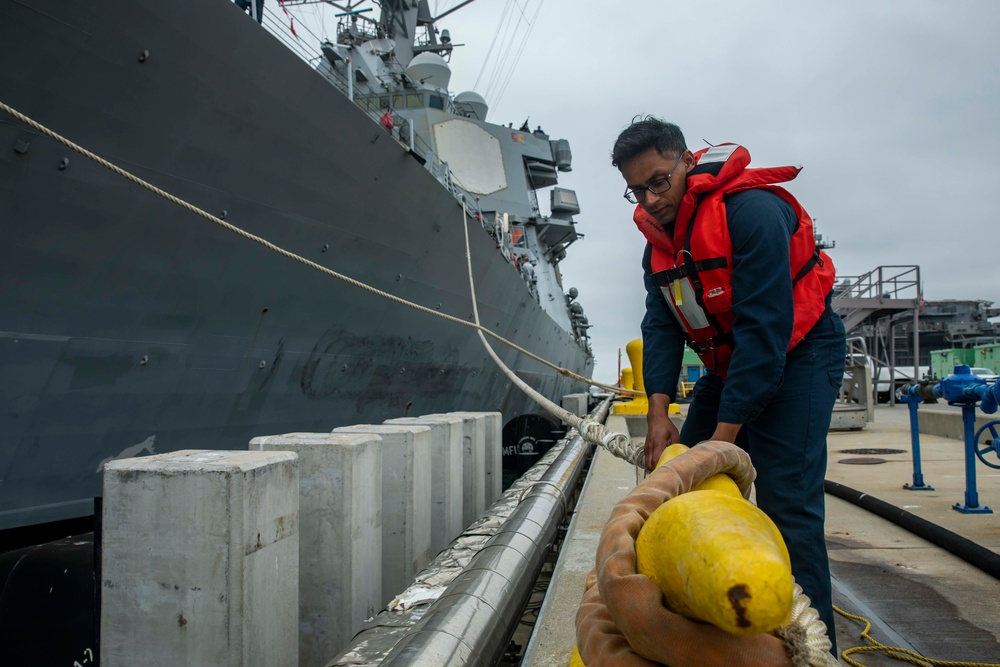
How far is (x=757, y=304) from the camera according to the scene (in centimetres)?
157

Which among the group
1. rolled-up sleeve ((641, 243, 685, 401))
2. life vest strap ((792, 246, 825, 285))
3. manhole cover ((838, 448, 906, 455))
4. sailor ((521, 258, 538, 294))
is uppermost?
sailor ((521, 258, 538, 294))

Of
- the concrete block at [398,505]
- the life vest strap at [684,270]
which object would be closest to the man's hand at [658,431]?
the life vest strap at [684,270]

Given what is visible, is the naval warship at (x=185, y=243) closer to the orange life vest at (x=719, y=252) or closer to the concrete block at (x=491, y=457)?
the concrete block at (x=491, y=457)

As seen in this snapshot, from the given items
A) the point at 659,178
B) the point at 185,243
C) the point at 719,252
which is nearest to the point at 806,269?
the point at 719,252

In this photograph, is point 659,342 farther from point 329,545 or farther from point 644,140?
point 329,545

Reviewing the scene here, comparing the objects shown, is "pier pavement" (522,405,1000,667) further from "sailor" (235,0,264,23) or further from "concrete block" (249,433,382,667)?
"sailor" (235,0,264,23)

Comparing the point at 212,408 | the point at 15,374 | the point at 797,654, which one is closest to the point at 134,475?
the point at 797,654

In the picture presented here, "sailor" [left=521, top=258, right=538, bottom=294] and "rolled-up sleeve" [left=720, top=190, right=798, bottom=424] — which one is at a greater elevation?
"sailor" [left=521, top=258, right=538, bottom=294]

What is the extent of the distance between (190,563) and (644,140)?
1716mm

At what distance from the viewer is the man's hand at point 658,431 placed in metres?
1.85

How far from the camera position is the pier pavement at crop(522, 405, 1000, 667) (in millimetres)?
2004

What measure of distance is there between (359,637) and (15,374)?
2917mm

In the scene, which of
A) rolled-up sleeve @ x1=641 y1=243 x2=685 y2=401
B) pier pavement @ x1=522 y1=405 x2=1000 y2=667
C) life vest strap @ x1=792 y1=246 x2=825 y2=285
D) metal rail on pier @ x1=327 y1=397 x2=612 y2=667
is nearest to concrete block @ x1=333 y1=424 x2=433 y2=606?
metal rail on pier @ x1=327 y1=397 x2=612 y2=667

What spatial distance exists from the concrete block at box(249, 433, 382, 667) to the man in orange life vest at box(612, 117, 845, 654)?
44.9 inches
